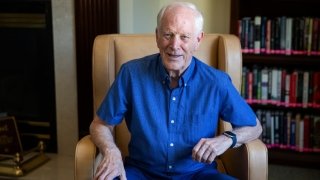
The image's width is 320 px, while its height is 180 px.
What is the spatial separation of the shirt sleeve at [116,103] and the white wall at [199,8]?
1.29 m

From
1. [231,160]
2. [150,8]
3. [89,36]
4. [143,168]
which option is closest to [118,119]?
[143,168]

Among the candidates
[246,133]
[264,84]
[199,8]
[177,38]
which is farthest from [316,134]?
[177,38]

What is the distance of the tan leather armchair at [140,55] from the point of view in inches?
58.9

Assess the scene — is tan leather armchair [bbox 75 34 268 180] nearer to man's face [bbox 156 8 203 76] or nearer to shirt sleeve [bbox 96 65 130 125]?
shirt sleeve [bbox 96 65 130 125]

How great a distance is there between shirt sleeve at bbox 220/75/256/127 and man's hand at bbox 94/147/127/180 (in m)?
0.41

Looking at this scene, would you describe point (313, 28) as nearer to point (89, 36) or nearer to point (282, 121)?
point (282, 121)

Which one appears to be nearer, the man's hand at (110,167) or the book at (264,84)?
the man's hand at (110,167)

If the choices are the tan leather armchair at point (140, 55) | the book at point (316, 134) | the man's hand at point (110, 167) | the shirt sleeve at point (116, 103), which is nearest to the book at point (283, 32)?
the book at point (316, 134)

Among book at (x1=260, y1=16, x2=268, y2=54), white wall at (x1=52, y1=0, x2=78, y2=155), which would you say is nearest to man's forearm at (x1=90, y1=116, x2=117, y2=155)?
white wall at (x1=52, y1=0, x2=78, y2=155)

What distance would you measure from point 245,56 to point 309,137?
0.65 m

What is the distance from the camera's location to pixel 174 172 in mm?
1487

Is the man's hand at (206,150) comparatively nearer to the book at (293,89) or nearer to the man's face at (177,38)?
the man's face at (177,38)

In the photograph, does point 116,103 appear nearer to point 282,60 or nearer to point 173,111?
point 173,111

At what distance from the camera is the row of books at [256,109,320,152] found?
104 inches
